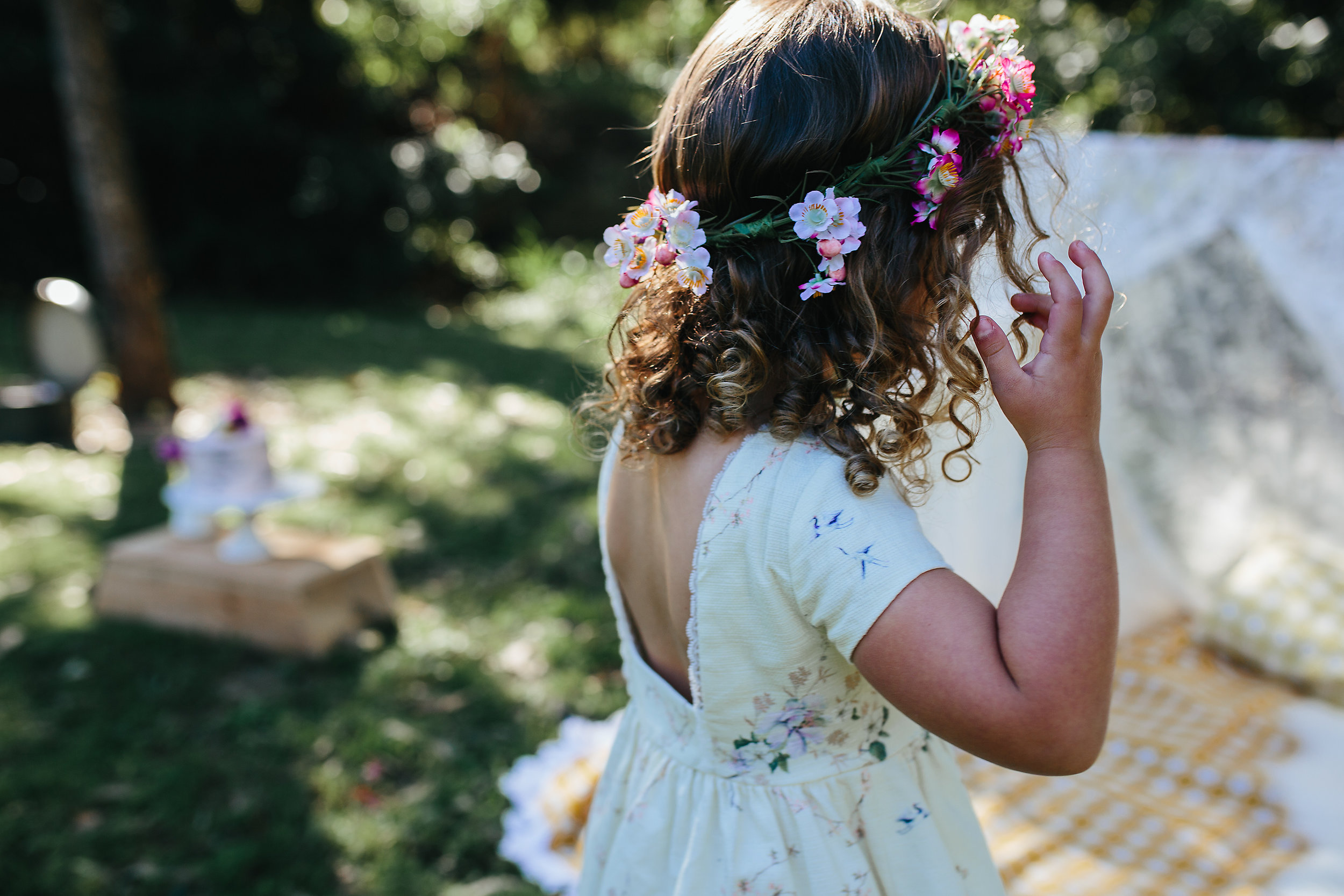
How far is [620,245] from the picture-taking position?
1223mm

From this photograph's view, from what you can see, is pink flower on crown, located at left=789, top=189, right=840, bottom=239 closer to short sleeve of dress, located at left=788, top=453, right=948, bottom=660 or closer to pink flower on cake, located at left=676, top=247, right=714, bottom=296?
pink flower on cake, located at left=676, top=247, right=714, bottom=296

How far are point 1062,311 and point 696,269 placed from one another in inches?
16.9

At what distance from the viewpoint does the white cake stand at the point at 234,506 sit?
3.32 m

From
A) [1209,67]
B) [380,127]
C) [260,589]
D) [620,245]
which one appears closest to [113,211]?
[260,589]


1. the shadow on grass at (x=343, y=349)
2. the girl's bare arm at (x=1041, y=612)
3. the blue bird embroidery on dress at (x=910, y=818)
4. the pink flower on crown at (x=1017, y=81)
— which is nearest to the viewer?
the girl's bare arm at (x=1041, y=612)

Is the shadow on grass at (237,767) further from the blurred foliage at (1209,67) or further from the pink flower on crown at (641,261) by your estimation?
the blurred foliage at (1209,67)

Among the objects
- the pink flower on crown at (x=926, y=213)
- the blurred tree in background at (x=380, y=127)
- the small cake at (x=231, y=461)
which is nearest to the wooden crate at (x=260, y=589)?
the small cake at (x=231, y=461)

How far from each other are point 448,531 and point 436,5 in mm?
14497

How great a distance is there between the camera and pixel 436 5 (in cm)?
1596

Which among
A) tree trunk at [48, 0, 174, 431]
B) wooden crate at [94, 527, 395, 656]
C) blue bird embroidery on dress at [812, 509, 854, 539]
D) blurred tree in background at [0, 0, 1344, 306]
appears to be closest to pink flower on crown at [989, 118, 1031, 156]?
blue bird embroidery on dress at [812, 509, 854, 539]

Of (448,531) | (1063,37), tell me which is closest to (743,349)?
(448,531)

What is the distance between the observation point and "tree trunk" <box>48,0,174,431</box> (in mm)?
5703

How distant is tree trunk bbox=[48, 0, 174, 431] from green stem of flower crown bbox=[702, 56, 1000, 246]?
19.9 feet

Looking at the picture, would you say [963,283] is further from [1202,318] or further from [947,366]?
[1202,318]
